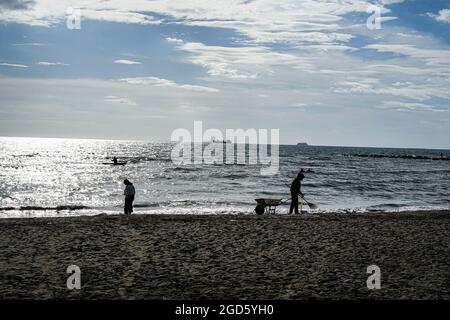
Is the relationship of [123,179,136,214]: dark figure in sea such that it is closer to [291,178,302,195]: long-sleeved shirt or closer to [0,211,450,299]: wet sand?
[0,211,450,299]: wet sand

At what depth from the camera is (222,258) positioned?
10789mm

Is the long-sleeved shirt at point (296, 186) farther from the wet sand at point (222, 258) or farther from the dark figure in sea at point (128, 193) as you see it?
the dark figure in sea at point (128, 193)

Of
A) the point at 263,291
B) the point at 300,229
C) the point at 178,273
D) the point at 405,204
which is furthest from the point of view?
the point at 405,204

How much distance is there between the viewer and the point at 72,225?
51.4ft

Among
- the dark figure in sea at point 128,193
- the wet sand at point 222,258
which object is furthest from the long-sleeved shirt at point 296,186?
the dark figure in sea at point 128,193

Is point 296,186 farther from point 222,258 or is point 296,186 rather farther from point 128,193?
point 222,258

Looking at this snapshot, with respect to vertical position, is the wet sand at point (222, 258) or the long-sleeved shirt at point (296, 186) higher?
the long-sleeved shirt at point (296, 186)

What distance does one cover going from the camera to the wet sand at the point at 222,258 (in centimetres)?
827

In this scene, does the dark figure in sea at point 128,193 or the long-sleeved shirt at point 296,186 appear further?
the dark figure in sea at point 128,193

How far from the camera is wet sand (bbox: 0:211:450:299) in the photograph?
325 inches

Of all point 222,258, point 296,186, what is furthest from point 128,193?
point 222,258
